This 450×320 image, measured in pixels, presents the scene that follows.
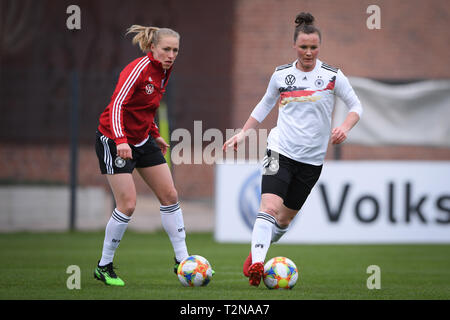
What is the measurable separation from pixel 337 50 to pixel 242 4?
2595mm

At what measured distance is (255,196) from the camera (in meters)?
13.6

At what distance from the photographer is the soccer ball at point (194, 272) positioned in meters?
7.17

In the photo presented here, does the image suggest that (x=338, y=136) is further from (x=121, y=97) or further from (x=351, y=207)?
(x=351, y=207)

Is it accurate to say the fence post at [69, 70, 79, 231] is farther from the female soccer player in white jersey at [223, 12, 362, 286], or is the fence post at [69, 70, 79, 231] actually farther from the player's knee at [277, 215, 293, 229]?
the female soccer player in white jersey at [223, 12, 362, 286]

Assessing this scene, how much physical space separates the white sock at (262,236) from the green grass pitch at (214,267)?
0.30m

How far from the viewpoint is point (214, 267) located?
9531 mm

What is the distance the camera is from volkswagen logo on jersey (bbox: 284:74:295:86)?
7.33m

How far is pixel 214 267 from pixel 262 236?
2525 mm

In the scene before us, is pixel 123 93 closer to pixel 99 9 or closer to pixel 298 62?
pixel 298 62

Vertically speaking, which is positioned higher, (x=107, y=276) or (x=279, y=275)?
(x=279, y=275)

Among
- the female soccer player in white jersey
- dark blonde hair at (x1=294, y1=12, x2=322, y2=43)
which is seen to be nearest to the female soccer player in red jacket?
the female soccer player in white jersey

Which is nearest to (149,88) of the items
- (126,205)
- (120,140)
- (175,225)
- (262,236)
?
(120,140)

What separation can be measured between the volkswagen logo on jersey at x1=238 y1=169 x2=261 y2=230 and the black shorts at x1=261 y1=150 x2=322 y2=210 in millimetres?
5825

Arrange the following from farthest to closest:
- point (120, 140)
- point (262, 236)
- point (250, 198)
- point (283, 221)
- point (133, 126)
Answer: point (250, 198) < point (283, 221) < point (133, 126) < point (262, 236) < point (120, 140)
